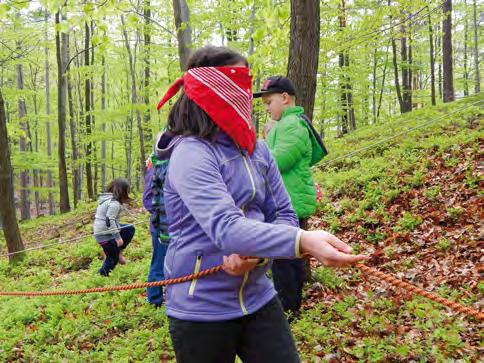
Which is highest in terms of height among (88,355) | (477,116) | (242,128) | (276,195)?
(477,116)

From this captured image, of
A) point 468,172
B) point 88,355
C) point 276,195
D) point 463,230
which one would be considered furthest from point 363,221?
point 276,195

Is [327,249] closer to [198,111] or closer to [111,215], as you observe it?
[198,111]

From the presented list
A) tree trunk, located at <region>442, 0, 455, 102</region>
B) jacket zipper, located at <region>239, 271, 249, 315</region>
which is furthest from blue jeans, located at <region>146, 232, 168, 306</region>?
tree trunk, located at <region>442, 0, 455, 102</region>

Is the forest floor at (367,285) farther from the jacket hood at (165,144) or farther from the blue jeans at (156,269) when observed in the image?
the jacket hood at (165,144)

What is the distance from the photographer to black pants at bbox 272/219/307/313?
4141mm

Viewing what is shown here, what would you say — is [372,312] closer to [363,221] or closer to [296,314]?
[296,314]

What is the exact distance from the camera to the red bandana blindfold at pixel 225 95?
1.72 metres

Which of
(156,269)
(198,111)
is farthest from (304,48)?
(198,111)

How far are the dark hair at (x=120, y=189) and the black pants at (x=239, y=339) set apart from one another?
16.7 ft

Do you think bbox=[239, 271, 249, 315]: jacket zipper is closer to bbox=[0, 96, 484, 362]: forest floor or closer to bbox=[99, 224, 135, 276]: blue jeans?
bbox=[0, 96, 484, 362]: forest floor

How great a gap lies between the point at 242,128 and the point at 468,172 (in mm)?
6629

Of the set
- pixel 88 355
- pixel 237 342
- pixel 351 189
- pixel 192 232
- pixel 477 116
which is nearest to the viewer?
pixel 192 232

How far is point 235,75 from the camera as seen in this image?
1.79m

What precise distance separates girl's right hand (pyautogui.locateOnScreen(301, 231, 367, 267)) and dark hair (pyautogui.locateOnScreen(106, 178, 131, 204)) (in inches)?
224
